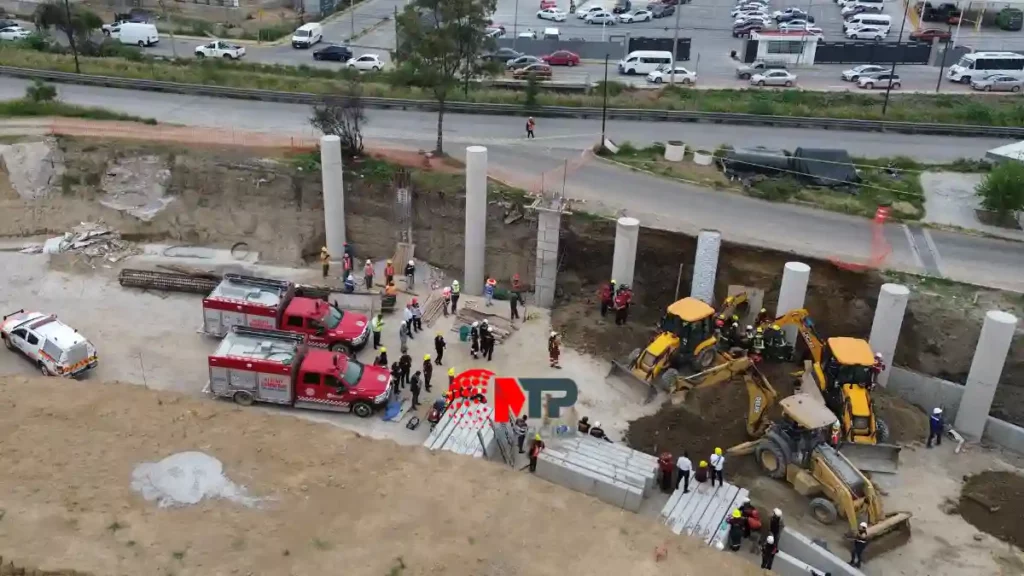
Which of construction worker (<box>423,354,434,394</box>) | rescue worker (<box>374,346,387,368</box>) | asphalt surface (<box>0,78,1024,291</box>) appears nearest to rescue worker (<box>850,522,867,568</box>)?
asphalt surface (<box>0,78,1024,291</box>)

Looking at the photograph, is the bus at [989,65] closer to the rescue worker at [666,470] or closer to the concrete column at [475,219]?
the concrete column at [475,219]

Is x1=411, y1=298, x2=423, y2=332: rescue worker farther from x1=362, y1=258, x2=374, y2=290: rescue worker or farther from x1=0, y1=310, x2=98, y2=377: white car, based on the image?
x1=0, y1=310, x2=98, y2=377: white car

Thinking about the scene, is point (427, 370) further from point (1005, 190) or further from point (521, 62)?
point (521, 62)

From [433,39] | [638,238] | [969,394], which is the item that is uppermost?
[433,39]

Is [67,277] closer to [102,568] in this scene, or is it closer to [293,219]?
[293,219]

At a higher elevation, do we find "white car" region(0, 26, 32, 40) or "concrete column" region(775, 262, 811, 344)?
"white car" region(0, 26, 32, 40)

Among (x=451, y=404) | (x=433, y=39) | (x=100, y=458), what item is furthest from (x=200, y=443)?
(x=433, y=39)

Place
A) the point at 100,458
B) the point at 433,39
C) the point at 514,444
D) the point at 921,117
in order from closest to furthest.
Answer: the point at 100,458, the point at 514,444, the point at 433,39, the point at 921,117
